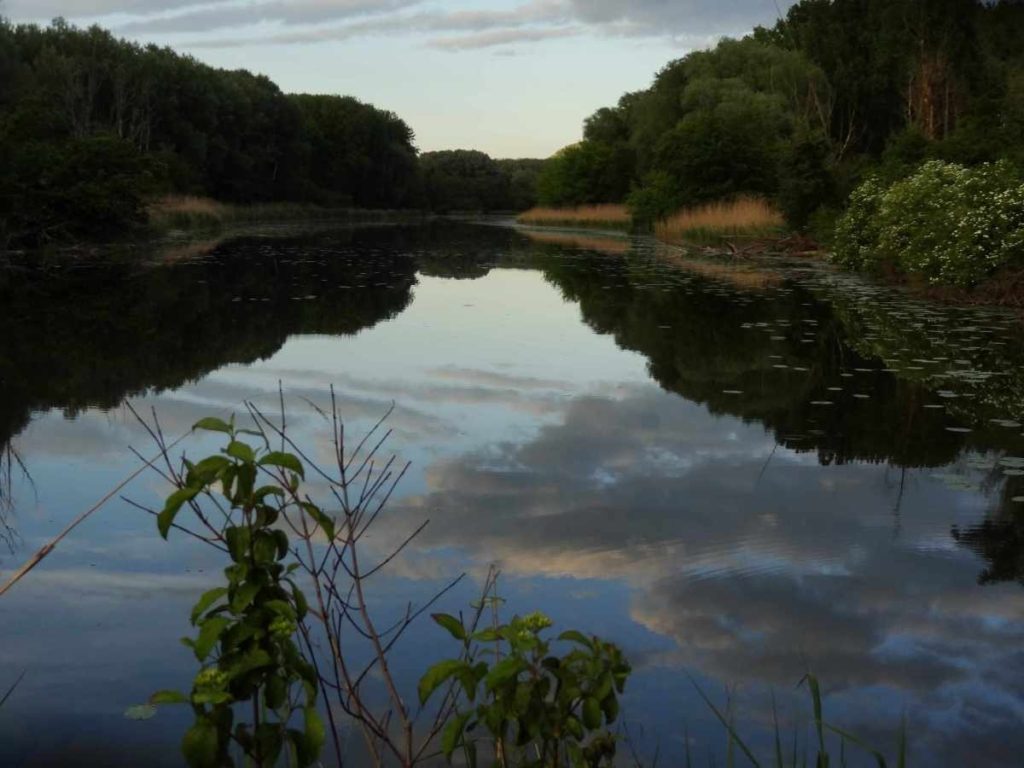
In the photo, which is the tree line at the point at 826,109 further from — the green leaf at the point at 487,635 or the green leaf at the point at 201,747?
the green leaf at the point at 201,747

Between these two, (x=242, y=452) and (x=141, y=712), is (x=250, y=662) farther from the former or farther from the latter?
(x=141, y=712)

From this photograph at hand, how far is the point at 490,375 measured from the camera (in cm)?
1088

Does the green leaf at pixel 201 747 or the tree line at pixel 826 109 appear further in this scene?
the tree line at pixel 826 109

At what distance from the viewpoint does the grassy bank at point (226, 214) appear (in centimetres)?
4075

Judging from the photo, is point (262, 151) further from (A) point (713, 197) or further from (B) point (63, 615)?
(B) point (63, 615)

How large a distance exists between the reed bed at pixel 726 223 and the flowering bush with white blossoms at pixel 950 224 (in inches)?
463

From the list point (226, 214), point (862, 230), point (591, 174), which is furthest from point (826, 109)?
point (862, 230)

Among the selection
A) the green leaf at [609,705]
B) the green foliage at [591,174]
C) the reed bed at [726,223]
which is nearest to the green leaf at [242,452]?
the green leaf at [609,705]

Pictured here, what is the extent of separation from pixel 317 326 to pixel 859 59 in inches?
1791

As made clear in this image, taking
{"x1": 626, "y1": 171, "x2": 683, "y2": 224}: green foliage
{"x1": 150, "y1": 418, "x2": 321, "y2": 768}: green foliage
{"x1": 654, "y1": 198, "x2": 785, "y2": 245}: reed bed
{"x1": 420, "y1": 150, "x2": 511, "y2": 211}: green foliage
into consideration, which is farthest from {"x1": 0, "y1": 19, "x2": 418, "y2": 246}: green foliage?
{"x1": 150, "y1": 418, "x2": 321, "y2": 768}: green foliage

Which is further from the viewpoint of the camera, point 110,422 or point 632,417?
point 632,417

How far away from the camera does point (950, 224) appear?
17391 millimetres

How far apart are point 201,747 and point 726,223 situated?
35.5 m

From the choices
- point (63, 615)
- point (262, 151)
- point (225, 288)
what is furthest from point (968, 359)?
point (262, 151)
